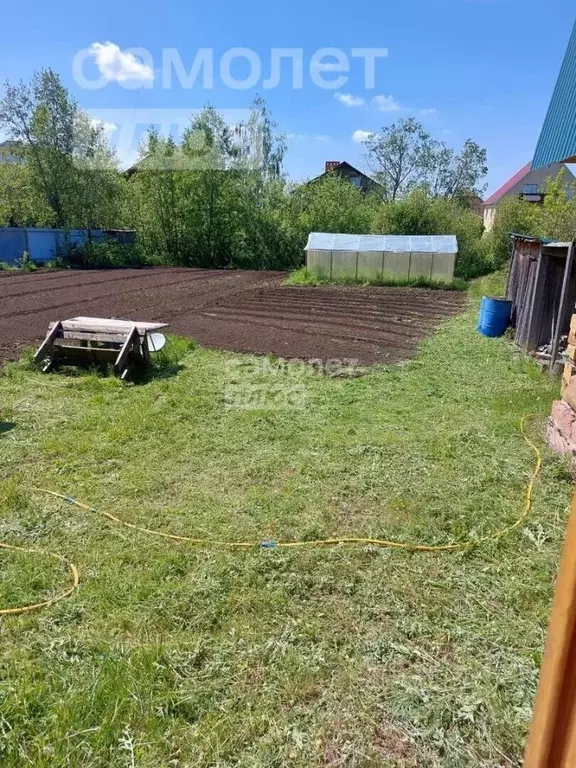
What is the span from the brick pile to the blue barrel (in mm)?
6098

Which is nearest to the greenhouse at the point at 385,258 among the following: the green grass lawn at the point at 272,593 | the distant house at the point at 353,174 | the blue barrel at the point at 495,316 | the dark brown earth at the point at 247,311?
the dark brown earth at the point at 247,311

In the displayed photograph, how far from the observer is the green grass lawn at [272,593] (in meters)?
2.04

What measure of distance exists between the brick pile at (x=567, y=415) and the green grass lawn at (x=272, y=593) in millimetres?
185

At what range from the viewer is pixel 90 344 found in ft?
24.6

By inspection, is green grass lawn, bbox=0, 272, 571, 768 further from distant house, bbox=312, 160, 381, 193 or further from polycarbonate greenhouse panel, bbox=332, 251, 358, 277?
distant house, bbox=312, 160, 381, 193

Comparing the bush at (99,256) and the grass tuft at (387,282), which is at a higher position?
the bush at (99,256)

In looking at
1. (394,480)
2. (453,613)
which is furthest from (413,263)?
(453,613)

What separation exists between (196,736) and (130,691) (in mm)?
357

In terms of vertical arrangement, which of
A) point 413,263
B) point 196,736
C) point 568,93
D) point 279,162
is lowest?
point 196,736

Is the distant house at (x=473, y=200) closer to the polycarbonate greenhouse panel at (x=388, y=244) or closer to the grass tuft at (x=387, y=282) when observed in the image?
the polycarbonate greenhouse panel at (x=388, y=244)

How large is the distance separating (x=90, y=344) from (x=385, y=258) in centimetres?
1401

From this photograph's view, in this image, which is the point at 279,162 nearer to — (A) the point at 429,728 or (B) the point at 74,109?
(B) the point at 74,109

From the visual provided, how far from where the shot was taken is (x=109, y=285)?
17.7m

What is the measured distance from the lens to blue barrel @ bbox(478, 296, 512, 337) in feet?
34.4
